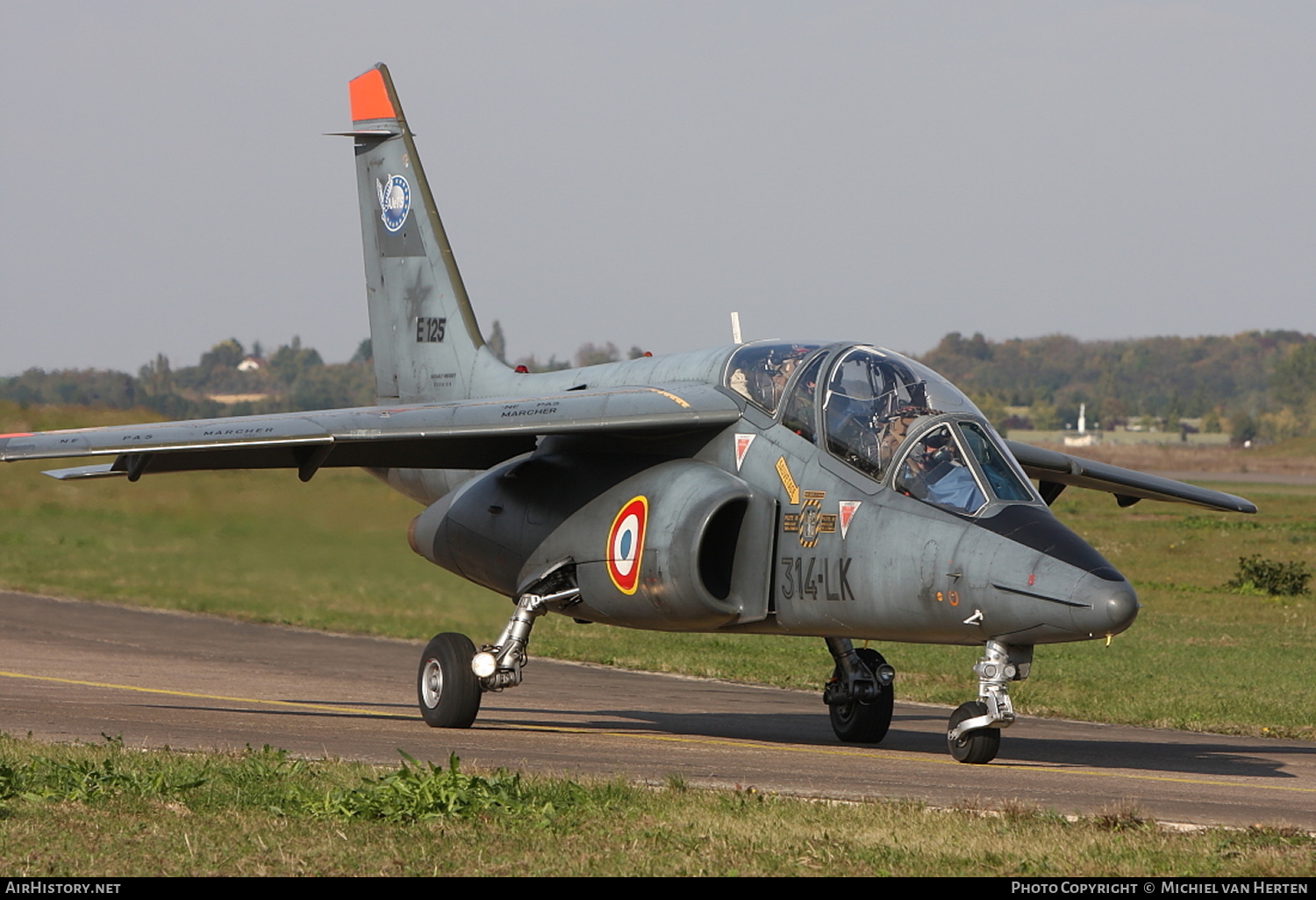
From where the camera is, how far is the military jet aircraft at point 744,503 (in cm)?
1165

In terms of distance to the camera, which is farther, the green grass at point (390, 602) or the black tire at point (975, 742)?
the green grass at point (390, 602)

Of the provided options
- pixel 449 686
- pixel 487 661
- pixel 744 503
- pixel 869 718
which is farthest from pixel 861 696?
pixel 449 686

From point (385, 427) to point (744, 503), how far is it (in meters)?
3.37

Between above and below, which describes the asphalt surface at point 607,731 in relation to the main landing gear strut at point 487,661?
below

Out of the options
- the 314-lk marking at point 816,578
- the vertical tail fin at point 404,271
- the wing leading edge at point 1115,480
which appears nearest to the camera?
the 314-lk marking at point 816,578

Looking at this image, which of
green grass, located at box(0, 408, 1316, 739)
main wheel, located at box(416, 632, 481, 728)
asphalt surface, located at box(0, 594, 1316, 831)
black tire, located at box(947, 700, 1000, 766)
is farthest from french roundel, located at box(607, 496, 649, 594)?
green grass, located at box(0, 408, 1316, 739)

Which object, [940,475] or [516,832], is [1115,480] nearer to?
[940,475]

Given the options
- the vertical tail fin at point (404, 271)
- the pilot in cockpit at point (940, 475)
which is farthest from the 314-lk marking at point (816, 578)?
the vertical tail fin at point (404, 271)

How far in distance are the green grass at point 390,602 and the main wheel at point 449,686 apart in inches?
148

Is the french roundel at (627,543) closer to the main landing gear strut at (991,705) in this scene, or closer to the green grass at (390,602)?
the main landing gear strut at (991,705)
